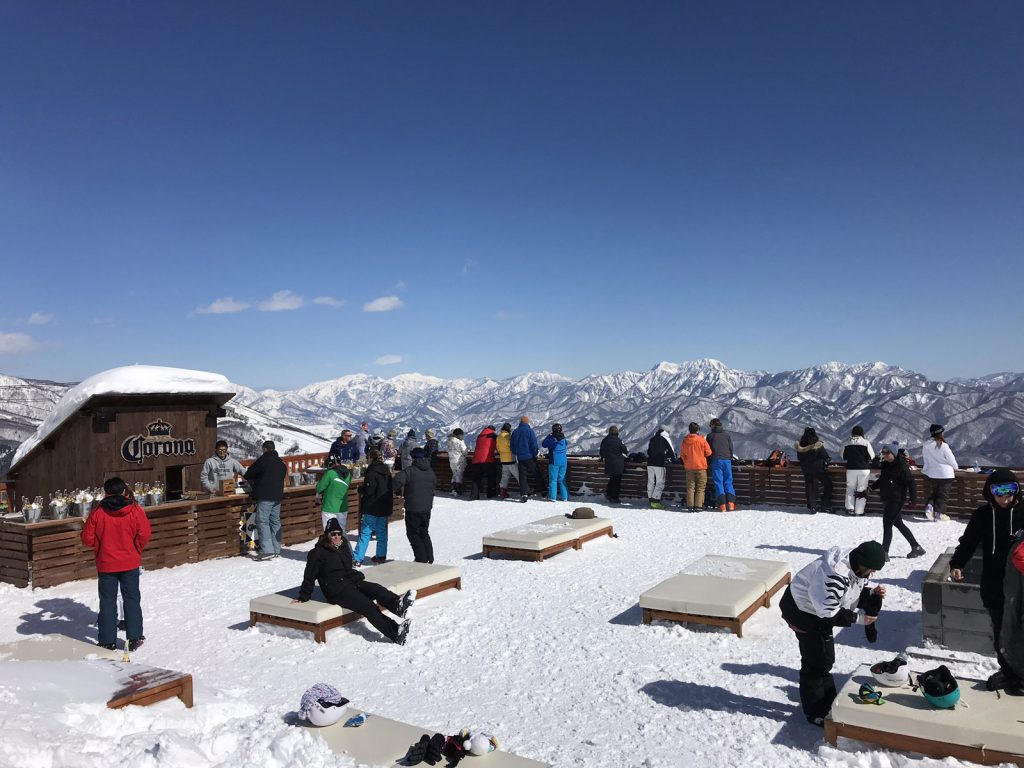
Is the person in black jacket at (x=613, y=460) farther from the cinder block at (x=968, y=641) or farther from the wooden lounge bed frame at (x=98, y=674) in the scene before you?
the wooden lounge bed frame at (x=98, y=674)

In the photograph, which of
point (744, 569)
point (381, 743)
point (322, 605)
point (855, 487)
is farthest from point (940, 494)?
point (381, 743)

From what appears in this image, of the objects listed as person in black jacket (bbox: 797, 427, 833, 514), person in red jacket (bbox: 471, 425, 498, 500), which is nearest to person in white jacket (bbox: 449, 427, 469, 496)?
person in red jacket (bbox: 471, 425, 498, 500)

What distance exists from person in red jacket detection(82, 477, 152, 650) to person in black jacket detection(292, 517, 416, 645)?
1756 millimetres

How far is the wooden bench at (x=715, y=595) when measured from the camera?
735 centimetres

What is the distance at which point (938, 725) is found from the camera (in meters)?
4.39

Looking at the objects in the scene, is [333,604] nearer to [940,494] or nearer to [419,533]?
[419,533]

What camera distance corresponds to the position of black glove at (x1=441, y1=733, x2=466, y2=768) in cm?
442

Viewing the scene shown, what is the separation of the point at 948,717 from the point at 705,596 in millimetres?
3238

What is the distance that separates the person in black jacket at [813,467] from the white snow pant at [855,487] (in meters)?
0.55

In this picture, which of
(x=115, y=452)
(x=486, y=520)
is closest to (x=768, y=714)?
(x=486, y=520)

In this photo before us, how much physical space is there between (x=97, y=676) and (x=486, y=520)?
34.5 feet

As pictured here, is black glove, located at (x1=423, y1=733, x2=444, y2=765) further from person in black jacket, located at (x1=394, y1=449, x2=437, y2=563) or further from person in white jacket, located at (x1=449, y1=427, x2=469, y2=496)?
person in white jacket, located at (x1=449, y1=427, x2=469, y2=496)

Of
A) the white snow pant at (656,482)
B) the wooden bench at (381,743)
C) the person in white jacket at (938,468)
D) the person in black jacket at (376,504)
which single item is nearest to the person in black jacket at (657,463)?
the white snow pant at (656,482)

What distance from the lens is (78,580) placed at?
32.9ft
